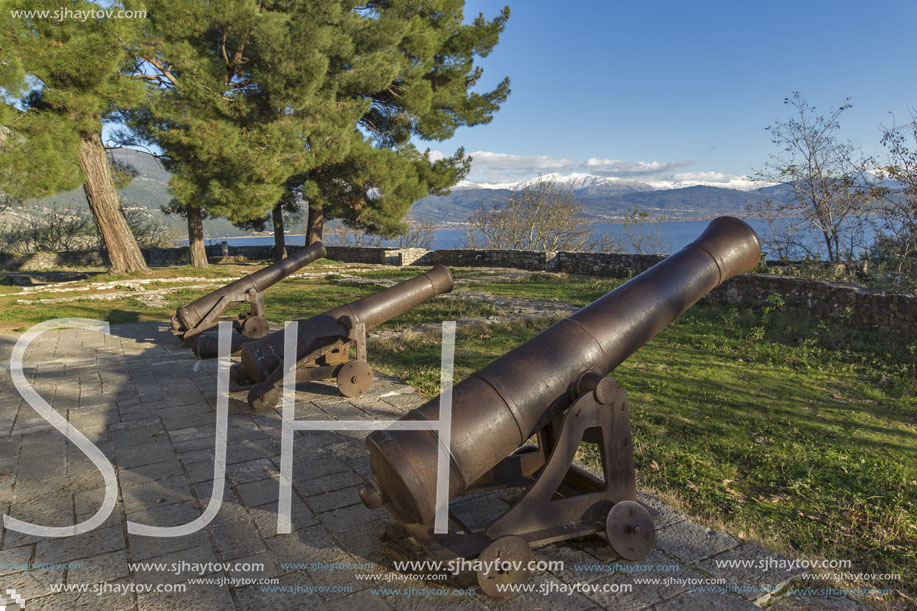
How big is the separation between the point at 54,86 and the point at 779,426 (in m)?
17.9

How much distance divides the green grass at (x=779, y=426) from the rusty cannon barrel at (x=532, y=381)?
1421mm

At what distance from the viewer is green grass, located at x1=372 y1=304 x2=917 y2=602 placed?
3.37m

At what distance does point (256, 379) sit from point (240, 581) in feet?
9.64

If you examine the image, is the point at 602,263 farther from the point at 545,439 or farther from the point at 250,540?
the point at 250,540

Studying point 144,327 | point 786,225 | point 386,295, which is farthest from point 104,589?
point 786,225

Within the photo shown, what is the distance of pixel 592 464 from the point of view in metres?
4.10

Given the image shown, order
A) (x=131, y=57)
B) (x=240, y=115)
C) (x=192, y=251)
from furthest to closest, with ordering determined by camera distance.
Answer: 1. (x=192, y=251)
2. (x=240, y=115)
3. (x=131, y=57)

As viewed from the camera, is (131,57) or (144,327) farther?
(131,57)

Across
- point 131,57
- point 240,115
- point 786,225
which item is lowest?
point 786,225

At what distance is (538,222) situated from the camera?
3394 centimetres

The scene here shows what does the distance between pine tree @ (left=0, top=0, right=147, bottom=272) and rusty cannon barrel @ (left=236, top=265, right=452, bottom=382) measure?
40.4ft

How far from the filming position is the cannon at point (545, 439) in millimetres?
2391

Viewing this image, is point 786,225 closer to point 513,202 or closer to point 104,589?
point 104,589

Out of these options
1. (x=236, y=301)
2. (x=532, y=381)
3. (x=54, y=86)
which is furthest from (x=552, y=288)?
(x=54, y=86)
